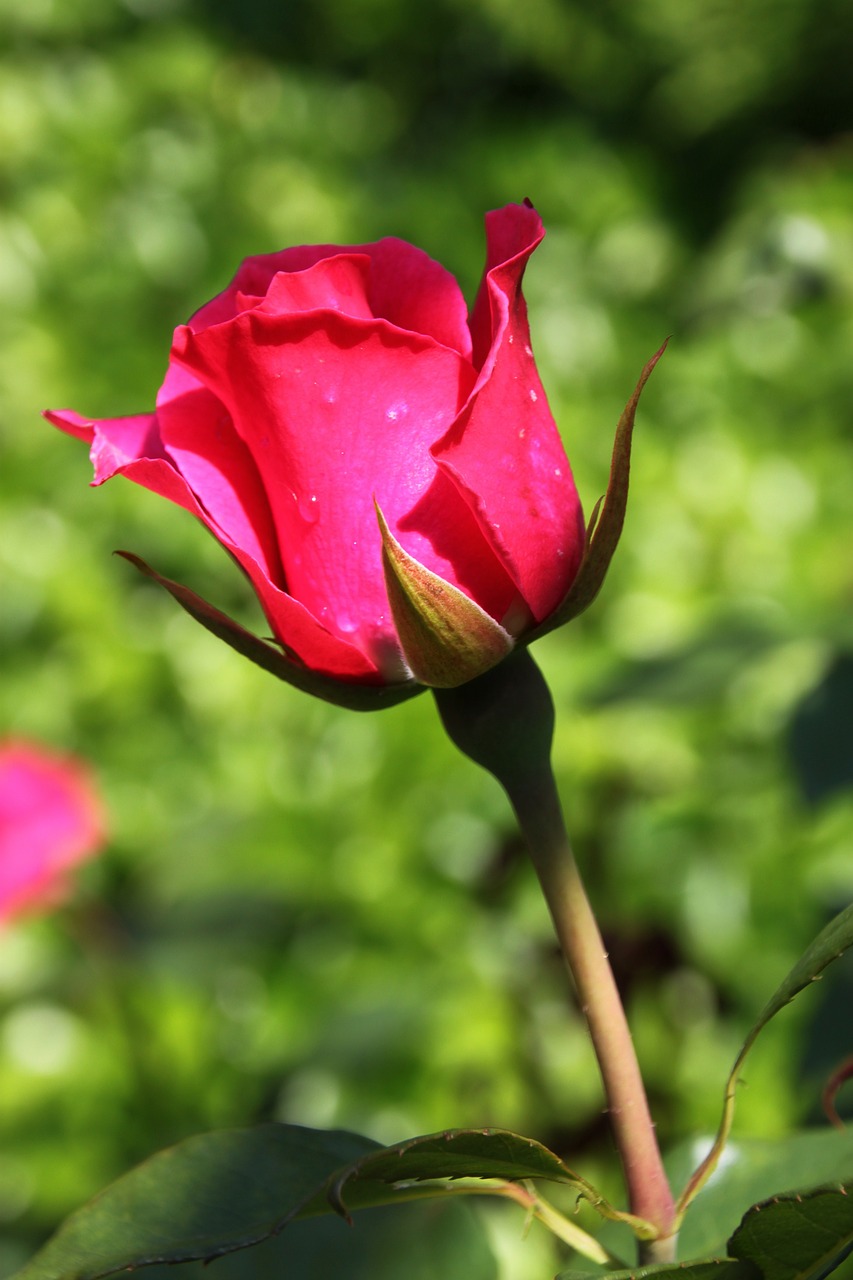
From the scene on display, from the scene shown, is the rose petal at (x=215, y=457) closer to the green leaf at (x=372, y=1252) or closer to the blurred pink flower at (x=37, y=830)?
the green leaf at (x=372, y=1252)

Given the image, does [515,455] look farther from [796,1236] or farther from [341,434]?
[796,1236]

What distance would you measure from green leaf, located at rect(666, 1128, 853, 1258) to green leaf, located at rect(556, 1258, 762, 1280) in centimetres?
8

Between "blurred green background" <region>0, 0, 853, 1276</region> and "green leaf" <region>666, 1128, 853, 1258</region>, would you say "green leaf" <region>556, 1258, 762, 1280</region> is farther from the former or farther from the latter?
"blurred green background" <region>0, 0, 853, 1276</region>

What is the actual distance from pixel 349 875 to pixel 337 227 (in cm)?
152

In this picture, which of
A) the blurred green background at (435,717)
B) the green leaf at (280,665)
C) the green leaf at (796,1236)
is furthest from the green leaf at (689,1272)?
the blurred green background at (435,717)

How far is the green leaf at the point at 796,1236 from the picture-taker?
0.30 m

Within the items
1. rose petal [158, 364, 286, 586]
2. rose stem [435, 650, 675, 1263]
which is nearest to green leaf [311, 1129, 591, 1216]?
rose stem [435, 650, 675, 1263]

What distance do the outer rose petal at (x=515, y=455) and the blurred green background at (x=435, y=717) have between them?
0.48m

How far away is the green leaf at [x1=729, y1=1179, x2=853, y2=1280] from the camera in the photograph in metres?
0.30

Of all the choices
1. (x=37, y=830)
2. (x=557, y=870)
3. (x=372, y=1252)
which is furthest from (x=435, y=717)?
(x=557, y=870)

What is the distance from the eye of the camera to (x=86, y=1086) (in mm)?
1164

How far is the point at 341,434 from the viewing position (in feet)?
0.98

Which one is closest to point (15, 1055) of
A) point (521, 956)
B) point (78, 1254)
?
point (521, 956)

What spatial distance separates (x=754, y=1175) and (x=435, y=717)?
1053 millimetres
